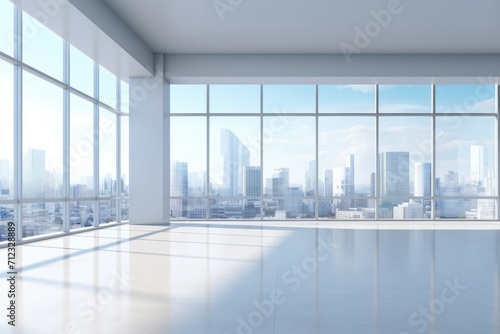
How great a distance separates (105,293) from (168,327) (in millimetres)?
1441

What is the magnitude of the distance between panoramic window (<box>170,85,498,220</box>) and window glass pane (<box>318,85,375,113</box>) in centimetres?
4

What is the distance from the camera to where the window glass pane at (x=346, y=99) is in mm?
17516

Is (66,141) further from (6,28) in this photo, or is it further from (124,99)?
(124,99)

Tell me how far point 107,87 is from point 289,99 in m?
6.19

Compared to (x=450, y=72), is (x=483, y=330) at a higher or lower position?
lower

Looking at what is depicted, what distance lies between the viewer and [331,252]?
26.7ft

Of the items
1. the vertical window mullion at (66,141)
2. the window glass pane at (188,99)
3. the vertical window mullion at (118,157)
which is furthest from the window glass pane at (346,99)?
the vertical window mullion at (66,141)

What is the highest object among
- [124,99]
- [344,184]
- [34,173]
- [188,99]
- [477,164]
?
[188,99]

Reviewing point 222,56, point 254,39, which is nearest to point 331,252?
point 254,39

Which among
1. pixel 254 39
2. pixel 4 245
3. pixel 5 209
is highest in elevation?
pixel 254 39

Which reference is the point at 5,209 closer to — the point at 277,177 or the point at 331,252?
the point at 331,252

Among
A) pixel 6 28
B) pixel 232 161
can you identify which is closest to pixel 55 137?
pixel 6 28

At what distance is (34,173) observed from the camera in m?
10.7

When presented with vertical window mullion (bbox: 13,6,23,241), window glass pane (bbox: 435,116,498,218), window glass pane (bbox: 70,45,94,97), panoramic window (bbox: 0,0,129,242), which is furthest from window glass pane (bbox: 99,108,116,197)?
window glass pane (bbox: 435,116,498,218)
